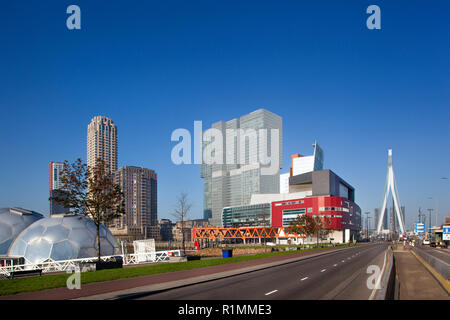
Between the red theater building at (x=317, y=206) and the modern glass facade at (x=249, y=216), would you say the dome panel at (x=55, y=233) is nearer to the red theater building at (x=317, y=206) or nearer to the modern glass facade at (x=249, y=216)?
the red theater building at (x=317, y=206)

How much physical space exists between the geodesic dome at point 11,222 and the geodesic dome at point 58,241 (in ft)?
14.4

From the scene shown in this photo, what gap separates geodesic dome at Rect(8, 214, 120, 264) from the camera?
39284 millimetres

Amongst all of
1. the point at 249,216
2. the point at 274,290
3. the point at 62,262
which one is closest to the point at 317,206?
the point at 249,216

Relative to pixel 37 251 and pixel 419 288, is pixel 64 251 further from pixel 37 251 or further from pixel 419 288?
pixel 419 288

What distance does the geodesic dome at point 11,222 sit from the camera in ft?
151

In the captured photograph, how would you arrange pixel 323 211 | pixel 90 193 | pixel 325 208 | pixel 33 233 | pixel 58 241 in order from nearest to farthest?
pixel 90 193 → pixel 58 241 → pixel 33 233 → pixel 323 211 → pixel 325 208

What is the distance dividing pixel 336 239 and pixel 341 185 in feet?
120

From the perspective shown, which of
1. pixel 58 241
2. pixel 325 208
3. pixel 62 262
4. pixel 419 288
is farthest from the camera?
pixel 325 208

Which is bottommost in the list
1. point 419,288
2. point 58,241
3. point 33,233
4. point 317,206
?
point 317,206

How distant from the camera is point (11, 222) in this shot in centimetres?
4878

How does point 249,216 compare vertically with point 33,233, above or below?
below

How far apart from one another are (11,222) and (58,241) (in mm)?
13078
